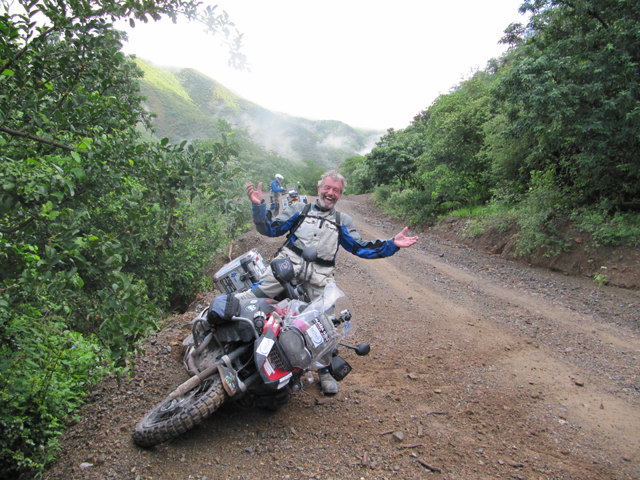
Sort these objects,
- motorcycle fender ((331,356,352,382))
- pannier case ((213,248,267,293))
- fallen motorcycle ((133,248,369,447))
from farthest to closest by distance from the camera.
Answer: pannier case ((213,248,267,293)) → motorcycle fender ((331,356,352,382)) → fallen motorcycle ((133,248,369,447))

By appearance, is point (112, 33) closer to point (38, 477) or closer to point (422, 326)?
point (38, 477)

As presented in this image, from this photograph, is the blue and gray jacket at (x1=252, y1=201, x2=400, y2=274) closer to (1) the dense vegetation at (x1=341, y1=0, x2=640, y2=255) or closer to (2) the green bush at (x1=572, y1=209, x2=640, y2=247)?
(1) the dense vegetation at (x1=341, y1=0, x2=640, y2=255)

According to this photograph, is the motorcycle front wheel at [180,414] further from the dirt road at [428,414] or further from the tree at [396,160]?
the tree at [396,160]

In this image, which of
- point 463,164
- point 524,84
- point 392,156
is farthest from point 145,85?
point 524,84

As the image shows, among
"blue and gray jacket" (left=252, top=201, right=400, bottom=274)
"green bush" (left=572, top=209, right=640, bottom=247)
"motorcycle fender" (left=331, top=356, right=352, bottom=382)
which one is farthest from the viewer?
"green bush" (left=572, top=209, right=640, bottom=247)

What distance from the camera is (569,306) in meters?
6.89

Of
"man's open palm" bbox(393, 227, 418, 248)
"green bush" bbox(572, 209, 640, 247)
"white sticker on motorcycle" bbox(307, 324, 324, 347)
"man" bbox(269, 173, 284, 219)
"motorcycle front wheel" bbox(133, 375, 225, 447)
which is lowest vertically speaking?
"green bush" bbox(572, 209, 640, 247)

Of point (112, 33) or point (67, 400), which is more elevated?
point (112, 33)

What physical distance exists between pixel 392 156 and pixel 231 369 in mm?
23239

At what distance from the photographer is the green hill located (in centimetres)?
6714

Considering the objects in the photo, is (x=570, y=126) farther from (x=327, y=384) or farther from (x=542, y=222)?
(x=327, y=384)

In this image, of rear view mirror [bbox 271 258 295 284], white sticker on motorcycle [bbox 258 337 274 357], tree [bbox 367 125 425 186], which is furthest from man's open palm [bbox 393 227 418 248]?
tree [bbox 367 125 425 186]

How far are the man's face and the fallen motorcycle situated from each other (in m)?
1.12

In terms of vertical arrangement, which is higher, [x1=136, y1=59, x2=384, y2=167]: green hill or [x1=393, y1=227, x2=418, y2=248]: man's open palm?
[x1=136, y1=59, x2=384, y2=167]: green hill
